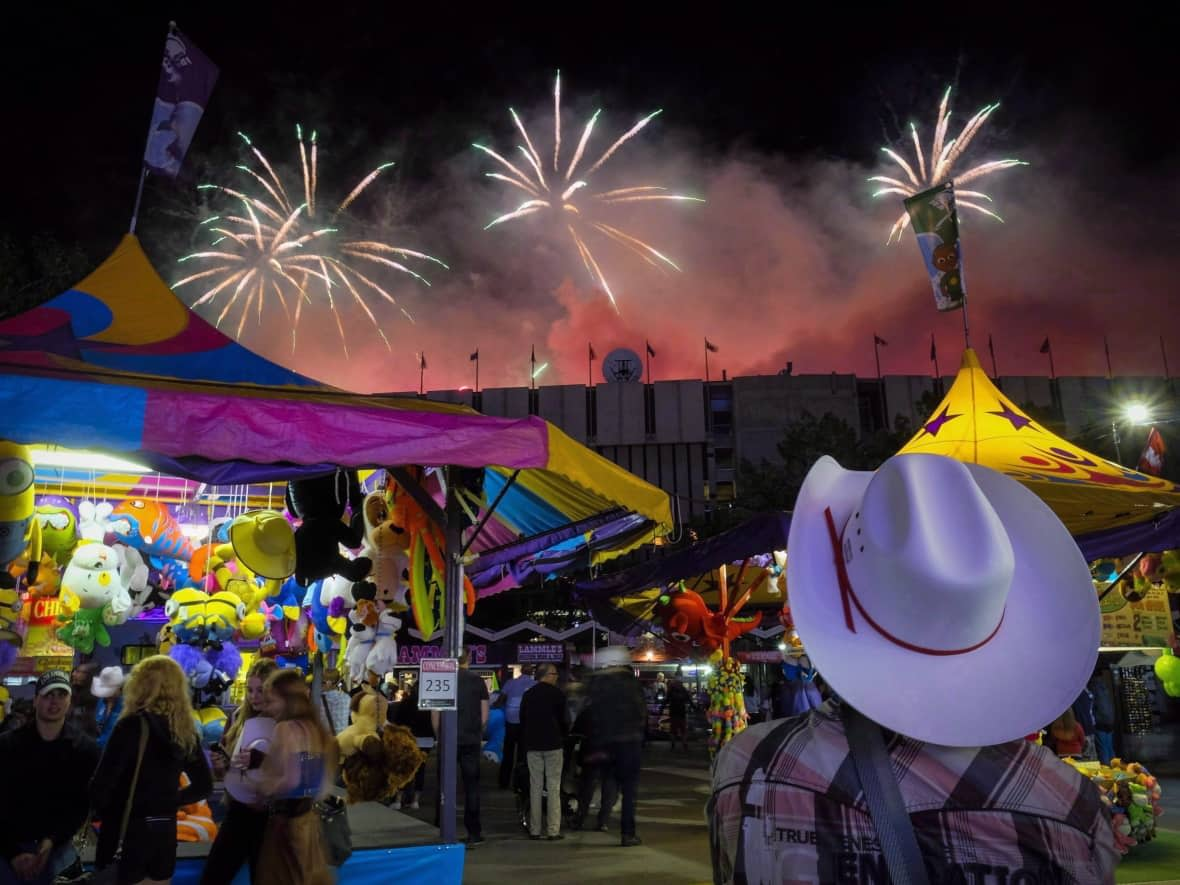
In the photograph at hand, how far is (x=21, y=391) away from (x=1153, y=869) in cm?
868

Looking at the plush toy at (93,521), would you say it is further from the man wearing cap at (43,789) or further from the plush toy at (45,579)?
the man wearing cap at (43,789)

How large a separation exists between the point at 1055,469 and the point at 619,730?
5.00 metres

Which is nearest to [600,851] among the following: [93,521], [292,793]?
[292,793]

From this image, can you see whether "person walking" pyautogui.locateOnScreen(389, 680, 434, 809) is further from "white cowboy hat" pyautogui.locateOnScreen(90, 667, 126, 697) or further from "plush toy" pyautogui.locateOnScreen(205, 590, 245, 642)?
"white cowboy hat" pyautogui.locateOnScreen(90, 667, 126, 697)

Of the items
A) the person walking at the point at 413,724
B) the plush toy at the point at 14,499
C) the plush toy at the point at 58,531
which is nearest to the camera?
the plush toy at the point at 14,499

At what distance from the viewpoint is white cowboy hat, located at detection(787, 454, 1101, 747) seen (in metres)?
1.51

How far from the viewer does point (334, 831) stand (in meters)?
4.39

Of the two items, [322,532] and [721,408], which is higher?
[721,408]

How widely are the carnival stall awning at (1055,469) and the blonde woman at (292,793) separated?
536cm

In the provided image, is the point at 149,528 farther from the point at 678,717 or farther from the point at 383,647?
the point at 678,717

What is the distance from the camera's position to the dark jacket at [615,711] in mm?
8422

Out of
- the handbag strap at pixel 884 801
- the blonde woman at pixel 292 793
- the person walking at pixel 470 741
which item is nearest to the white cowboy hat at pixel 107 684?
the person walking at pixel 470 741

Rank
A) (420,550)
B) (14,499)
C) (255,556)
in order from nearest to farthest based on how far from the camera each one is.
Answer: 1. (14,499)
2. (255,556)
3. (420,550)

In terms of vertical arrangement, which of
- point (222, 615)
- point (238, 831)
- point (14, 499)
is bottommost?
point (238, 831)
